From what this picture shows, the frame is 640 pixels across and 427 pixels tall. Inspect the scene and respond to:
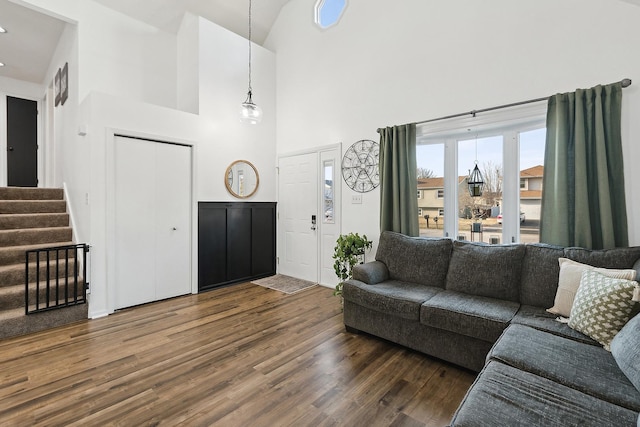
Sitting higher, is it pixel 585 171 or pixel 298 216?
pixel 585 171

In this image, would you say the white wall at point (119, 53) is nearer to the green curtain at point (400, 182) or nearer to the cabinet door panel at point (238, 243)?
the cabinet door panel at point (238, 243)

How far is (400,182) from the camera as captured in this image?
11.4ft

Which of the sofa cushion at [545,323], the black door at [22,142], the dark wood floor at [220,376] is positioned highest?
the black door at [22,142]

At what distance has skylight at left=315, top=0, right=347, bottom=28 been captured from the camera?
4.30 meters

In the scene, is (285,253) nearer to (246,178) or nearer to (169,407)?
(246,178)

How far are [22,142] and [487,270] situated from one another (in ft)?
28.5

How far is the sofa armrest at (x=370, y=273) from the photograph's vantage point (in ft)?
9.80

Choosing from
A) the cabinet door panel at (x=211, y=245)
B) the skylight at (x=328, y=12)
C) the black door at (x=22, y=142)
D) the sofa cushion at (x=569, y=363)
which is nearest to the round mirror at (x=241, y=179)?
the cabinet door panel at (x=211, y=245)

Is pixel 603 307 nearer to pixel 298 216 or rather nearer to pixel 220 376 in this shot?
pixel 220 376

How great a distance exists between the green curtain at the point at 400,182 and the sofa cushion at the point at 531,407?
2.11m

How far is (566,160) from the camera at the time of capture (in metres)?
2.54

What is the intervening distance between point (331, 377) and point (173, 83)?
4663mm

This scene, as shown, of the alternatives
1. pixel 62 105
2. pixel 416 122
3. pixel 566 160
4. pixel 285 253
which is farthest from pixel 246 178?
pixel 566 160

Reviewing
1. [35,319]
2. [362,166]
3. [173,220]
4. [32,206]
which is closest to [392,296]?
[362,166]
